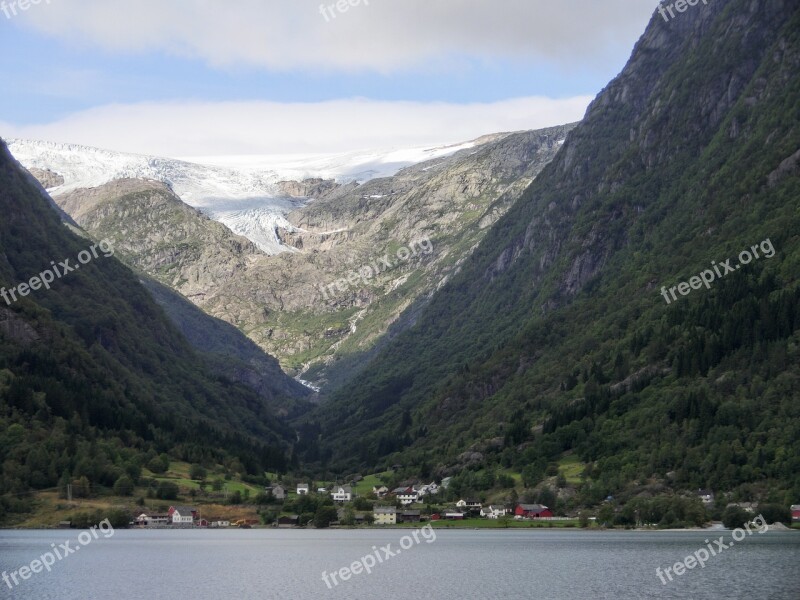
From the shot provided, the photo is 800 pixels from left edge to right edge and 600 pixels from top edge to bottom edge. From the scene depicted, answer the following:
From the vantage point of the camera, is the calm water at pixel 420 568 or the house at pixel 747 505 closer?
the calm water at pixel 420 568

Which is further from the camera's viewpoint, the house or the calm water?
the house

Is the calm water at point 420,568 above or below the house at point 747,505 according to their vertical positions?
above

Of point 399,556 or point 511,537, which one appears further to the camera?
point 511,537

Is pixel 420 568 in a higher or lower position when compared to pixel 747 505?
higher

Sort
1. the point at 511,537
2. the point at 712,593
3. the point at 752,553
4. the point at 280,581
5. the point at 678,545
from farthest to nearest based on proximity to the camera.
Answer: the point at 511,537
the point at 678,545
the point at 752,553
the point at 280,581
the point at 712,593

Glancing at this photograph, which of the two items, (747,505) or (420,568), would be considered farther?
(747,505)

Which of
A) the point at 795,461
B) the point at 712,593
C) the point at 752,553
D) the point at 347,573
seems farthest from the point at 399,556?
the point at 795,461

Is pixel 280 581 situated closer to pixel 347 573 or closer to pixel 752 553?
pixel 347 573

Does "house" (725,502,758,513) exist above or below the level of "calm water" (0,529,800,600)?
below
